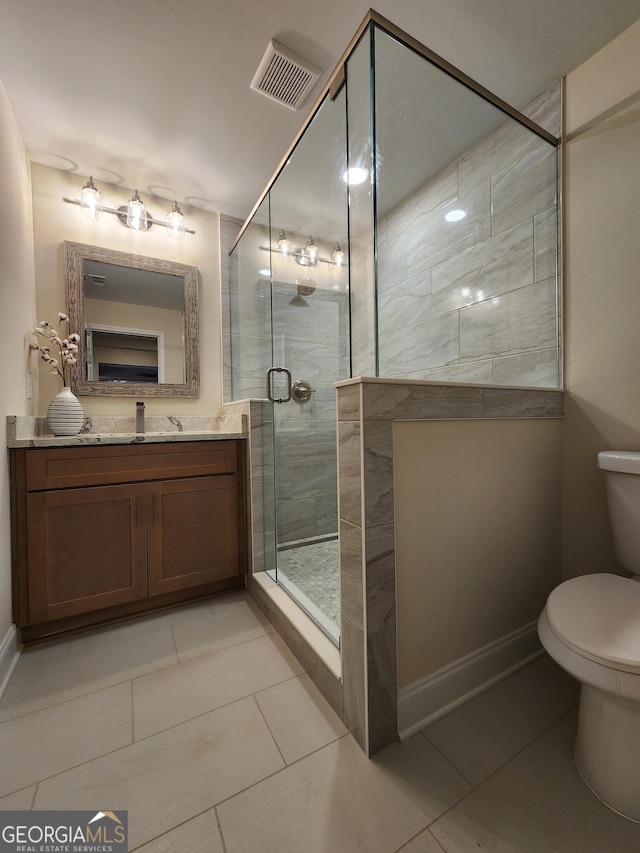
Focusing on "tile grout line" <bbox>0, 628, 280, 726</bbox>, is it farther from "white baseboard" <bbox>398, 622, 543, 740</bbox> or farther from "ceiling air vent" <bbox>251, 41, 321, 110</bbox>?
"ceiling air vent" <bbox>251, 41, 321, 110</bbox>

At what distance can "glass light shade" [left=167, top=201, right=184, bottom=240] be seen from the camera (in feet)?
7.55

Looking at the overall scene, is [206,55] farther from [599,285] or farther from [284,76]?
[599,285]

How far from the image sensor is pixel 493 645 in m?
1.27

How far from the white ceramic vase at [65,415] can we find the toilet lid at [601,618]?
2.26 meters

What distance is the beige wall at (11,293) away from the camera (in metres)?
1.41

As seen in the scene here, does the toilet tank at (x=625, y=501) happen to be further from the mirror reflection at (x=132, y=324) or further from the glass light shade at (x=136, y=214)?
the glass light shade at (x=136, y=214)

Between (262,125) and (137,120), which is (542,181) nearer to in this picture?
(262,125)

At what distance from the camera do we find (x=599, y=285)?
139 centimetres

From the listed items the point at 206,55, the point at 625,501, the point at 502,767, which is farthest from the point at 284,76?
the point at 502,767

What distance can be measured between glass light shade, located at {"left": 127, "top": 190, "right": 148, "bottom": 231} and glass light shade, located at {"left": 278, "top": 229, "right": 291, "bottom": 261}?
0.92 m

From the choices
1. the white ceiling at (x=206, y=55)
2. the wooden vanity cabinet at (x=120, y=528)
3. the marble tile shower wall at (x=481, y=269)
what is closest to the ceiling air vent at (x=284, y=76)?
the white ceiling at (x=206, y=55)

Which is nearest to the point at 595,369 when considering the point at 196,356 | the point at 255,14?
the point at 255,14

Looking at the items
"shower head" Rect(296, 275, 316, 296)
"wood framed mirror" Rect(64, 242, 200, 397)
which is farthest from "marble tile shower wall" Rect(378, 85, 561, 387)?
"wood framed mirror" Rect(64, 242, 200, 397)

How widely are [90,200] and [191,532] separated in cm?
204
